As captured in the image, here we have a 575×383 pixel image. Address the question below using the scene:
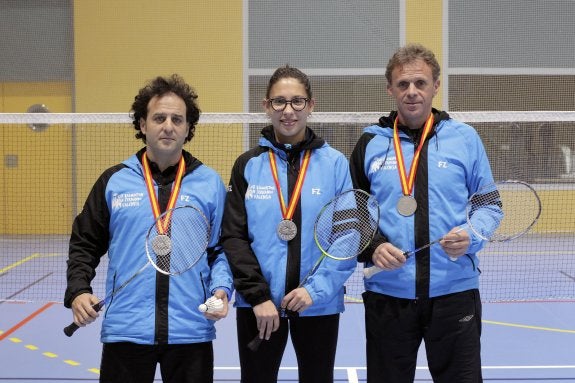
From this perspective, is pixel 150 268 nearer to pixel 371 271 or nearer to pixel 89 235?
pixel 89 235

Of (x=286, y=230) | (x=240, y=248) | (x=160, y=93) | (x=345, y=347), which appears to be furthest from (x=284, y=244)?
(x=345, y=347)

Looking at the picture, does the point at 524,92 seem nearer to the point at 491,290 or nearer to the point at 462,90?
the point at 462,90

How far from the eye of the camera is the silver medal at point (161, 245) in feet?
9.39

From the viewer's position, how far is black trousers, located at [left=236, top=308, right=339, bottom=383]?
301 cm

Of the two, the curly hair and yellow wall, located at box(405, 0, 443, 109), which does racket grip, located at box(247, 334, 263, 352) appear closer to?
the curly hair

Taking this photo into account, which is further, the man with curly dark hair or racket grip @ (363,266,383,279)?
racket grip @ (363,266,383,279)

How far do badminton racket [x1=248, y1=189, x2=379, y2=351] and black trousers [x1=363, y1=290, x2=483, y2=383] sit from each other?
0.31 metres

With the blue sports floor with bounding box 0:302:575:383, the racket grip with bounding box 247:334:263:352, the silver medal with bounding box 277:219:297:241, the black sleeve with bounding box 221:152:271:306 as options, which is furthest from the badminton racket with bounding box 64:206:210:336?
the blue sports floor with bounding box 0:302:575:383

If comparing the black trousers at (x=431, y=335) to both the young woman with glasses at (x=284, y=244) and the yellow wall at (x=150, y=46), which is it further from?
the yellow wall at (x=150, y=46)

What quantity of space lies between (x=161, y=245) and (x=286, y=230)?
0.56 meters

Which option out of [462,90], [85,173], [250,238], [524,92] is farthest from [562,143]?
[250,238]

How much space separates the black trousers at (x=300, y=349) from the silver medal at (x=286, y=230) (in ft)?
1.25

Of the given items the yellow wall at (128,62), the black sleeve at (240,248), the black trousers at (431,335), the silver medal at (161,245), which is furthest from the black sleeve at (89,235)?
the yellow wall at (128,62)

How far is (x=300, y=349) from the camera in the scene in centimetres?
303
